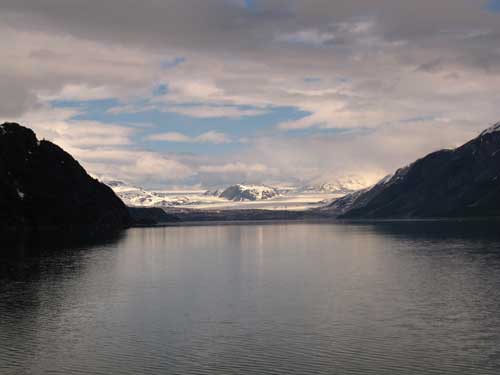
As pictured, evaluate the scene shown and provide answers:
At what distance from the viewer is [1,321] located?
67125mm

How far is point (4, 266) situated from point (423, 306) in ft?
267

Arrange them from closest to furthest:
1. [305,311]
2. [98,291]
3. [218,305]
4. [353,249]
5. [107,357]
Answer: [107,357], [305,311], [218,305], [98,291], [353,249]

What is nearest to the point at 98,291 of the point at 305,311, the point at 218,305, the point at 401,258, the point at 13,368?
the point at 218,305

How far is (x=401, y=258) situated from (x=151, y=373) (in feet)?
309

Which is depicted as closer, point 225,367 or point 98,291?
point 225,367

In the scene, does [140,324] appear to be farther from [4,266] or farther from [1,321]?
[4,266]

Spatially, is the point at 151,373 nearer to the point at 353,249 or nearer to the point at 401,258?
the point at 401,258

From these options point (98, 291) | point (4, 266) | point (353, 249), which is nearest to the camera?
point (98, 291)

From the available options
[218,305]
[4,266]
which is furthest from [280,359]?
[4,266]

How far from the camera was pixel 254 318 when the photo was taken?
67938mm

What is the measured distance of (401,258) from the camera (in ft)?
440

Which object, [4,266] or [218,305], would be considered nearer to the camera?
[218,305]

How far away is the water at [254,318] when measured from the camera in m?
50.5

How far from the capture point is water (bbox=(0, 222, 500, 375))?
5052cm
